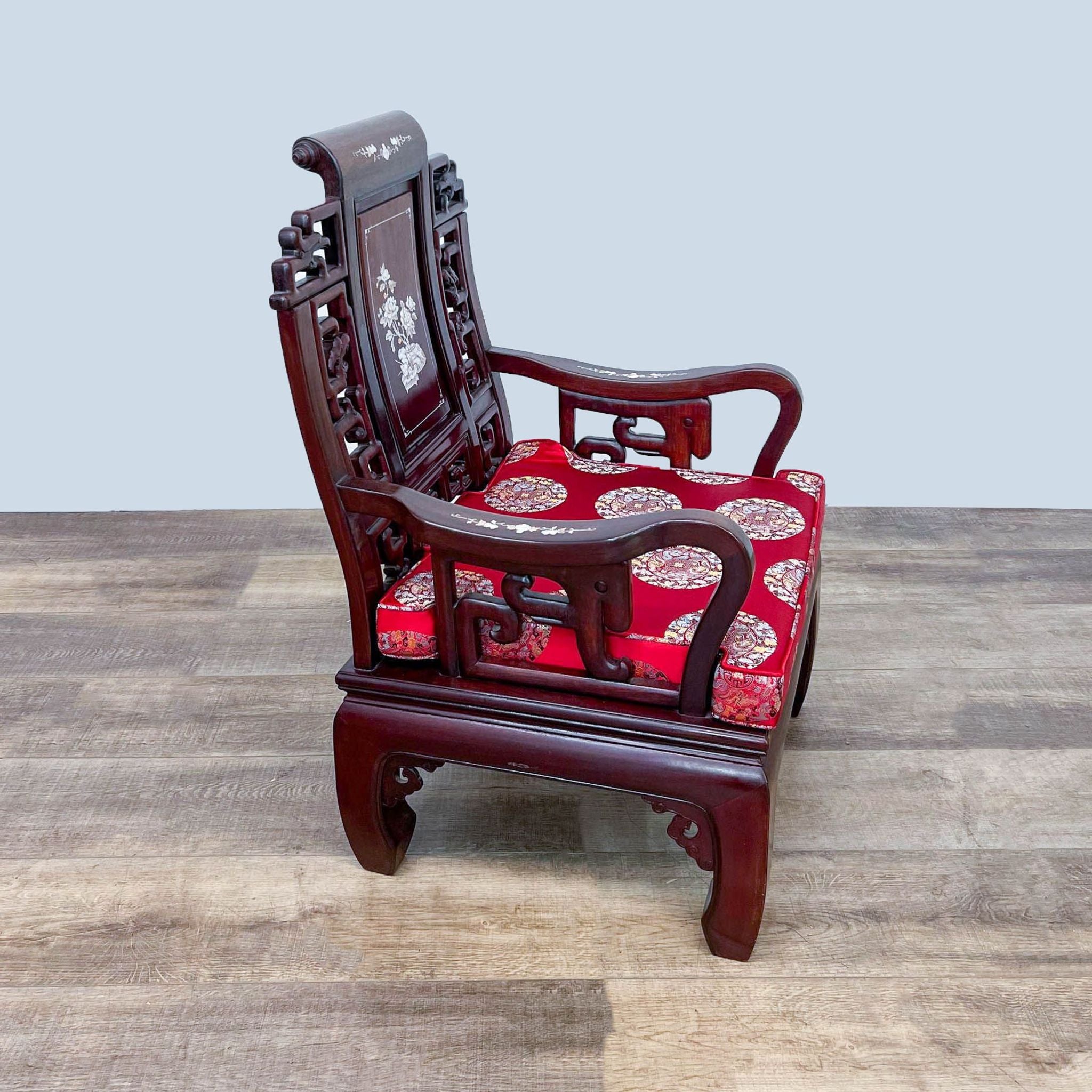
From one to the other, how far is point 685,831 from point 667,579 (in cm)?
39

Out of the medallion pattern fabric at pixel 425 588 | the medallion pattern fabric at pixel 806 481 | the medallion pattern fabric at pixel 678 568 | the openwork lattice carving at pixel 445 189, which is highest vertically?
the openwork lattice carving at pixel 445 189

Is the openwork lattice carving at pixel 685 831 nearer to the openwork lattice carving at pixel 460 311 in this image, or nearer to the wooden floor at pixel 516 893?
the wooden floor at pixel 516 893

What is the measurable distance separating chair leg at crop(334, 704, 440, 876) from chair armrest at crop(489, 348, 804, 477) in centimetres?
82

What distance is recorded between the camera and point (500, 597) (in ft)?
6.30

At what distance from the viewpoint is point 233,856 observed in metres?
2.21

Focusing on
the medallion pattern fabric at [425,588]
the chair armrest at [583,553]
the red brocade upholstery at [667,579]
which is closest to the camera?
the chair armrest at [583,553]

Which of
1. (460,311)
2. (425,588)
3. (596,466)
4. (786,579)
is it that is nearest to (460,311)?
(460,311)

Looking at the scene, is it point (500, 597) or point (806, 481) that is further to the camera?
point (806, 481)

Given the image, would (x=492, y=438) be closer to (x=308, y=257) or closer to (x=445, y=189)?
(x=445, y=189)

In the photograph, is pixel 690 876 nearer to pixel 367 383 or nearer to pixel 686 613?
pixel 686 613

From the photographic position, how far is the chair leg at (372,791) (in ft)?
6.63

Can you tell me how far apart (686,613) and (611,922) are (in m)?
0.55

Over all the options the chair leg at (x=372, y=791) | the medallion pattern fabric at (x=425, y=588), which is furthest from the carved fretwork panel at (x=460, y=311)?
the chair leg at (x=372, y=791)

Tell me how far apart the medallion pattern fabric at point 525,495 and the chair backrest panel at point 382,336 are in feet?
0.31
